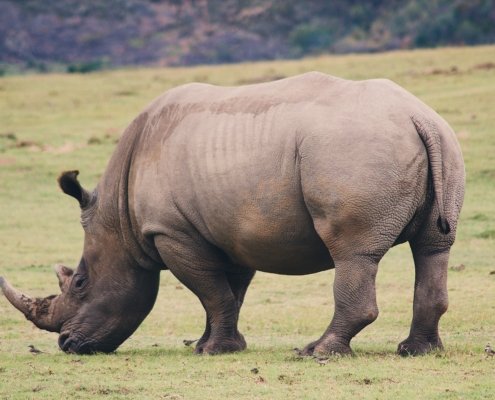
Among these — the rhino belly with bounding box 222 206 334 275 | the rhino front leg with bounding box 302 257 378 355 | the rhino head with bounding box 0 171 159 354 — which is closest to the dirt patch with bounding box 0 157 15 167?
the rhino head with bounding box 0 171 159 354

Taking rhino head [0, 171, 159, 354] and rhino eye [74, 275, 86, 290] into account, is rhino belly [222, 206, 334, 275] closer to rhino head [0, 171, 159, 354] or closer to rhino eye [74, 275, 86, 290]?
rhino head [0, 171, 159, 354]

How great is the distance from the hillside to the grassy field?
37.3 metres

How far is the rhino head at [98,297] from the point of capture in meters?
11.6

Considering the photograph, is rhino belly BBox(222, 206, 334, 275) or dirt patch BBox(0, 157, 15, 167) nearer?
rhino belly BBox(222, 206, 334, 275)

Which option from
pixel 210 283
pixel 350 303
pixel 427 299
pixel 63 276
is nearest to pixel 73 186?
pixel 63 276

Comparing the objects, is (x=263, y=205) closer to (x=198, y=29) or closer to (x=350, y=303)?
(x=350, y=303)

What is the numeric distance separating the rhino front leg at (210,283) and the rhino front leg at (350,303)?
1147 millimetres

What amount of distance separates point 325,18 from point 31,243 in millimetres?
58244

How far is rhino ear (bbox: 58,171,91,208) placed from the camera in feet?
37.5

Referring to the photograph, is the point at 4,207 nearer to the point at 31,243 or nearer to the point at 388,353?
the point at 31,243

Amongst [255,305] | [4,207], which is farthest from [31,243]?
[255,305]

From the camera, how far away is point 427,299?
10344 millimetres

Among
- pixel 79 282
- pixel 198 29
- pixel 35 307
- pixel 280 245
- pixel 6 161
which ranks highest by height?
pixel 280 245

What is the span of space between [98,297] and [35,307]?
0.60m
